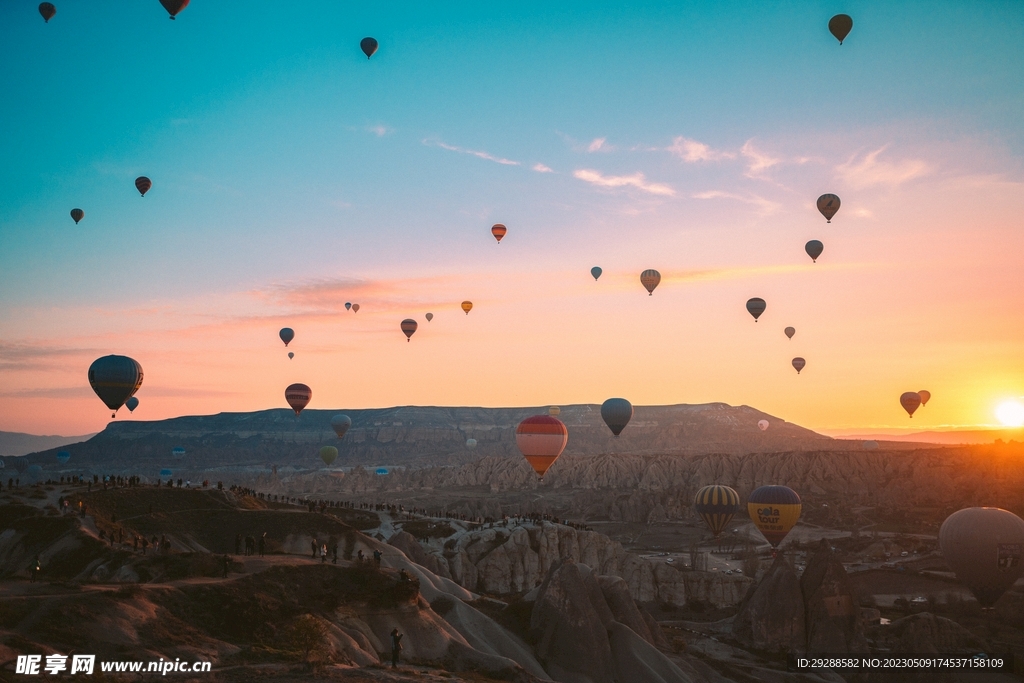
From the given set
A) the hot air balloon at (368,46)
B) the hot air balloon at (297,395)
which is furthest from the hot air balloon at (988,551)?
the hot air balloon at (297,395)

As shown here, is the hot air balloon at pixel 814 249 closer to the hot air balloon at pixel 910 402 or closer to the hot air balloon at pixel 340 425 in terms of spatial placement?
the hot air balloon at pixel 910 402

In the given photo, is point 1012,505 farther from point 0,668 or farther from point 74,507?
point 0,668

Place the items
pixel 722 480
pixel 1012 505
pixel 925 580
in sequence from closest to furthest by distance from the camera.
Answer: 1. pixel 925 580
2. pixel 1012 505
3. pixel 722 480

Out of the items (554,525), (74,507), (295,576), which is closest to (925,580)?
(554,525)

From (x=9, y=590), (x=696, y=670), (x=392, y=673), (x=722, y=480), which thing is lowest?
(x=696, y=670)

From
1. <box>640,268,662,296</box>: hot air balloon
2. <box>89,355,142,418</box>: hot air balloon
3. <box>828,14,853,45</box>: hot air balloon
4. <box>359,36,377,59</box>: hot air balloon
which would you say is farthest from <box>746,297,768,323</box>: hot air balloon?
<box>89,355,142,418</box>: hot air balloon

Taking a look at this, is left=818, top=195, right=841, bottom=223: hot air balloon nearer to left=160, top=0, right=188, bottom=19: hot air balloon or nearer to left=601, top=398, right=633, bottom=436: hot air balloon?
left=601, top=398, right=633, bottom=436: hot air balloon

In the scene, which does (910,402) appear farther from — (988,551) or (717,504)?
(988,551)
